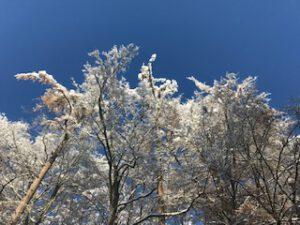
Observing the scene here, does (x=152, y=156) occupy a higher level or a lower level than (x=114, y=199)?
higher

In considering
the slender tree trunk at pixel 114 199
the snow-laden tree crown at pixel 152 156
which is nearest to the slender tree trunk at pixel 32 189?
the snow-laden tree crown at pixel 152 156

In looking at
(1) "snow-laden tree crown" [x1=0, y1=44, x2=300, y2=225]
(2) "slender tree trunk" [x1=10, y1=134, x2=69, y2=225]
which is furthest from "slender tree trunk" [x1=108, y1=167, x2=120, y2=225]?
(2) "slender tree trunk" [x1=10, y1=134, x2=69, y2=225]

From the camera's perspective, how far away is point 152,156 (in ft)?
38.9

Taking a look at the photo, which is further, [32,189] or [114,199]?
[32,189]

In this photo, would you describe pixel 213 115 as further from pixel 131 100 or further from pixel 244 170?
pixel 131 100

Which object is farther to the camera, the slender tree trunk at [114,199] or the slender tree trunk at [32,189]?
the slender tree trunk at [32,189]

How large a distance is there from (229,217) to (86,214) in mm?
7586

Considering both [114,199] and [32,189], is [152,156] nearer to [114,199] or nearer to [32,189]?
[114,199]

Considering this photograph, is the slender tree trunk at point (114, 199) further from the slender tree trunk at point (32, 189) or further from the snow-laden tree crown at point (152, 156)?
the slender tree trunk at point (32, 189)

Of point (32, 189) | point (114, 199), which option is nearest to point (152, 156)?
point (114, 199)

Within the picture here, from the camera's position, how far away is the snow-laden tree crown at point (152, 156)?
1180 centimetres

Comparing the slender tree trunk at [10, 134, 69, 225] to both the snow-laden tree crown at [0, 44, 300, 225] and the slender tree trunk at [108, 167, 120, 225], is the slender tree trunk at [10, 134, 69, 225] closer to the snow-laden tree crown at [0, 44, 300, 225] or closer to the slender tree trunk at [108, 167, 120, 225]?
the snow-laden tree crown at [0, 44, 300, 225]

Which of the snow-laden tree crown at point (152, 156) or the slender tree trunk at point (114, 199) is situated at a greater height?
the snow-laden tree crown at point (152, 156)

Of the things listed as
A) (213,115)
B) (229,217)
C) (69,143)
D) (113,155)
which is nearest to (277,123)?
(213,115)
